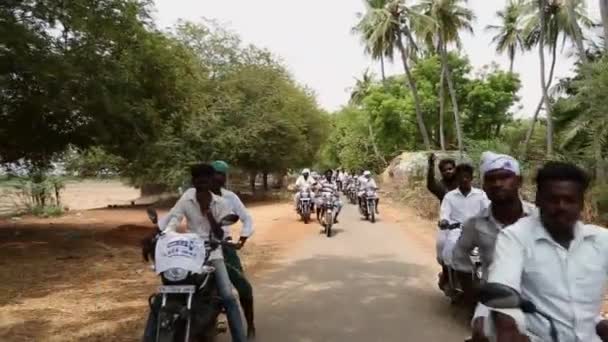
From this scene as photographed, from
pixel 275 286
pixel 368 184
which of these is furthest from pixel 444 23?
pixel 275 286

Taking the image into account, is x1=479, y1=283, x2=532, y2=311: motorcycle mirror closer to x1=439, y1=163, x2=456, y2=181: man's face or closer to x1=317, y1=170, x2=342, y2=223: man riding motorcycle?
x1=439, y1=163, x2=456, y2=181: man's face

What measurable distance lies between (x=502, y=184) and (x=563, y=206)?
1.53 m

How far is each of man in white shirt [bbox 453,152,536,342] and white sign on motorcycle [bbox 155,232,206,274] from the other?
1.91 m

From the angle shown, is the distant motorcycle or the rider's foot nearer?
the rider's foot

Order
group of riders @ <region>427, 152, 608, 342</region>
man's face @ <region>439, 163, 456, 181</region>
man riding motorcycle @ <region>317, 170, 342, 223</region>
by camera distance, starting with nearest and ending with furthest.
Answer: group of riders @ <region>427, 152, 608, 342</region>, man's face @ <region>439, 163, 456, 181</region>, man riding motorcycle @ <region>317, 170, 342, 223</region>

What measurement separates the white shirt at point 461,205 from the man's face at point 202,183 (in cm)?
245

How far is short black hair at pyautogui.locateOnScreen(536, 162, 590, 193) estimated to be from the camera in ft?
7.86

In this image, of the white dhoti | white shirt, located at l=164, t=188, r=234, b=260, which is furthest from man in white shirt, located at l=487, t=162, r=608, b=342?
the white dhoti

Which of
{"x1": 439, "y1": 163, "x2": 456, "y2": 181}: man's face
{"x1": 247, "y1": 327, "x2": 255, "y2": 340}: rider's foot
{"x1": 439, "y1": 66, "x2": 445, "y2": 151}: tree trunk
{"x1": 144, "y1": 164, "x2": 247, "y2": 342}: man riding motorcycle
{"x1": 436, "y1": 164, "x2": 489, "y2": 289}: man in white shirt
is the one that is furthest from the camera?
{"x1": 439, "y1": 66, "x2": 445, "y2": 151}: tree trunk

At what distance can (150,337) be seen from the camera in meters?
4.13

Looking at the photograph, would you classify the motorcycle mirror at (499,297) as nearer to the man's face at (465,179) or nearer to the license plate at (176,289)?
the license plate at (176,289)

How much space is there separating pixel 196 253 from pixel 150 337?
0.67 meters

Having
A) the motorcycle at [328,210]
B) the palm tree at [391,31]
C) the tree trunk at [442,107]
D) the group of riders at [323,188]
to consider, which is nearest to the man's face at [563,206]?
the motorcycle at [328,210]

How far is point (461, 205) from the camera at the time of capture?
Result: 19.8ft
